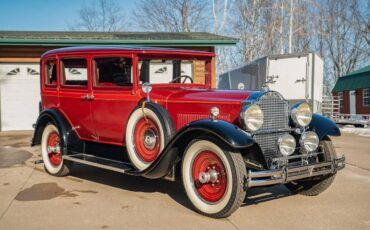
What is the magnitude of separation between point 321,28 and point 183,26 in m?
10.7

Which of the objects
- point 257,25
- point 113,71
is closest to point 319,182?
point 113,71

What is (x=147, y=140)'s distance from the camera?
5.08 meters

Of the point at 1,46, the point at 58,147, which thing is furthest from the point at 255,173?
the point at 1,46

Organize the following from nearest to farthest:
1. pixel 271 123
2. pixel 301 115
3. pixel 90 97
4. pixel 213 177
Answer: pixel 213 177 → pixel 271 123 → pixel 301 115 → pixel 90 97

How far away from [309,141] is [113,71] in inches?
109

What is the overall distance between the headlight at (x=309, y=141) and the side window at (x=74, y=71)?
10.5 ft

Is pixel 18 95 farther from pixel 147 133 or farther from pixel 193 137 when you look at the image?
pixel 193 137

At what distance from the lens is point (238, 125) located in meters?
4.54

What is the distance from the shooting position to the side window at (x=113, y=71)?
5520 mm

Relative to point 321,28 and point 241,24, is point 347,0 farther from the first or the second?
point 241,24

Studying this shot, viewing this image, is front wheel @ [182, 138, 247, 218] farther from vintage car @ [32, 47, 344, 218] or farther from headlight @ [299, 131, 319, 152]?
headlight @ [299, 131, 319, 152]

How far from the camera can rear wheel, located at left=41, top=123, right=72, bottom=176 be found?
6.35 metres

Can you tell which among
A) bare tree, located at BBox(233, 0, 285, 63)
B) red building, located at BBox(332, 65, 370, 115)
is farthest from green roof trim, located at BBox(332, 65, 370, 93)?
bare tree, located at BBox(233, 0, 285, 63)

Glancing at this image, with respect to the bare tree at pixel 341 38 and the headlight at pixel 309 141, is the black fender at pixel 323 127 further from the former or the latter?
the bare tree at pixel 341 38
